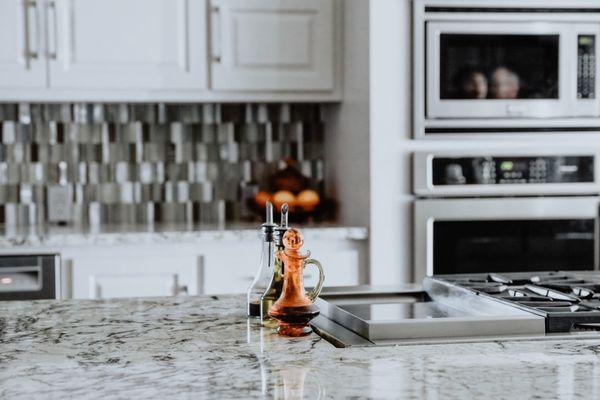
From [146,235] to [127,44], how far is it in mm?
729

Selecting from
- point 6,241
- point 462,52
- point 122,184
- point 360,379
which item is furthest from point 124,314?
point 122,184

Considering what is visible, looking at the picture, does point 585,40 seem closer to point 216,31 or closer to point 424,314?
point 216,31

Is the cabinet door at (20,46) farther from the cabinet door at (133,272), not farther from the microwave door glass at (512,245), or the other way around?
the microwave door glass at (512,245)

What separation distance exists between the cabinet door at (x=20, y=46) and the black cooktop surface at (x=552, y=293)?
6.36 feet

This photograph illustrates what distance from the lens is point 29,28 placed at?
307 cm

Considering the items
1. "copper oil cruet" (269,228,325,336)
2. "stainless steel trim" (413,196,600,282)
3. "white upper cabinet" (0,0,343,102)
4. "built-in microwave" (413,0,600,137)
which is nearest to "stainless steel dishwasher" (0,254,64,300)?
"white upper cabinet" (0,0,343,102)

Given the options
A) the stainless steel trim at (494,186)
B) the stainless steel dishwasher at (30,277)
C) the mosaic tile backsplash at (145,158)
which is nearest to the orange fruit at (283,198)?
the mosaic tile backsplash at (145,158)

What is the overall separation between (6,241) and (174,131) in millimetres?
963

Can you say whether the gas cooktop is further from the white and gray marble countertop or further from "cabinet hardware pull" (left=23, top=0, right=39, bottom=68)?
"cabinet hardware pull" (left=23, top=0, right=39, bottom=68)

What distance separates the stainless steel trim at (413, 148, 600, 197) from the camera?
116 inches

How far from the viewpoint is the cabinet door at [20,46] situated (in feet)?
9.99

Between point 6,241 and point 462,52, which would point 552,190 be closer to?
point 462,52

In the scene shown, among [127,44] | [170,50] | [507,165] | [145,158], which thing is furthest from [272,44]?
[507,165]

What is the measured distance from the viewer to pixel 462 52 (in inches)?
117
